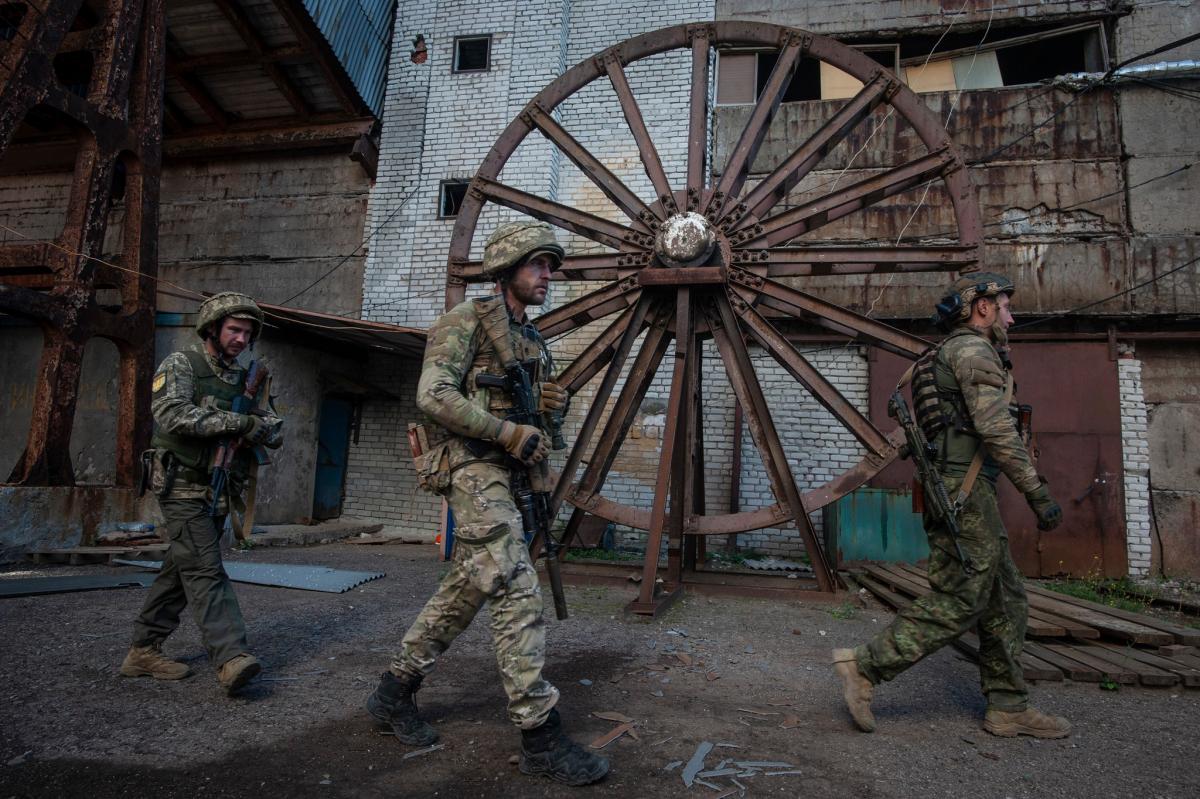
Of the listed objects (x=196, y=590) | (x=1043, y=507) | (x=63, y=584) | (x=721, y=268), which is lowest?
(x=63, y=584)

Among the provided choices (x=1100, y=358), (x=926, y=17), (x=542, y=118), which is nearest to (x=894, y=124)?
(x=926, y=17)

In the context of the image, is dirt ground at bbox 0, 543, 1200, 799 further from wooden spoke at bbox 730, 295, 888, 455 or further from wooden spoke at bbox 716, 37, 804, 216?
wooden spoke at bbox 716, 37, 804, 216

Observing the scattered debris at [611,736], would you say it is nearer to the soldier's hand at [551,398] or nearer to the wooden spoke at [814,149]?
the soldier's hand at [551,398]

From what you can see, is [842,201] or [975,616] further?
[842,201]

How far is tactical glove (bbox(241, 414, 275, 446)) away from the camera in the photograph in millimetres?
3022

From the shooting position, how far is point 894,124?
833 centimetres

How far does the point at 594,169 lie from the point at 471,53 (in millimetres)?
5371

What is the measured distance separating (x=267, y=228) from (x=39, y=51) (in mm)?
3944

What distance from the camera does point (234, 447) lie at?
3.05 metres

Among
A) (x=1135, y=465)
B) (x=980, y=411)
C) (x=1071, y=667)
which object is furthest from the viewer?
(x=1135, y=465)

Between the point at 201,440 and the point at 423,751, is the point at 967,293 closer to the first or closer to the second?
the point at 423,751

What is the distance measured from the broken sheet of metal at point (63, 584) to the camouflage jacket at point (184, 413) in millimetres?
2744

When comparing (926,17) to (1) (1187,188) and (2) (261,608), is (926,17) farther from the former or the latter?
(2) (261,608)

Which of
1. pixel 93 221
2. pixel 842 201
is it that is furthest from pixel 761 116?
pixel 93 221
